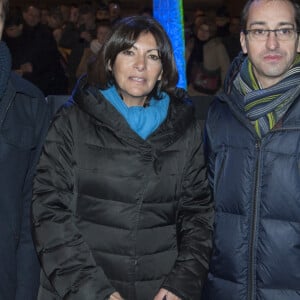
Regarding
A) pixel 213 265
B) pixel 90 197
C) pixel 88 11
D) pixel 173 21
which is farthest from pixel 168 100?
pixel 88 11

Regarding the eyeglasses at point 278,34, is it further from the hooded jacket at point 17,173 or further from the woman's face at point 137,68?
the hooded jacket at point 17,173

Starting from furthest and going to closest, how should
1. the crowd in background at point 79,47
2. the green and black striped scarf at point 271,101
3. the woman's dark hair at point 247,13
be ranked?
1. the crowd in background at point 79,47
2. the woman's dark hair at point 247,13
3. the green and black striped scarf at point 271,101

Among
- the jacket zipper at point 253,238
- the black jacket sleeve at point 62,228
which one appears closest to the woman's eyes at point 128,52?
the black jacket sleeve at point 62,228

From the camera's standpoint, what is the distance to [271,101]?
2.79 metres

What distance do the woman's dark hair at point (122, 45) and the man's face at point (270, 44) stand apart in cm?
44

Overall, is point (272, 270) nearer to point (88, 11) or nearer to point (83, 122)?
point (83, 122)

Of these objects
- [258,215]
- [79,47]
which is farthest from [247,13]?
[79,47]

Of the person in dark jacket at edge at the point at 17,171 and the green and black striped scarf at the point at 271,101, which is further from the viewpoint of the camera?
the green and black striped scarf at the point at 271,101

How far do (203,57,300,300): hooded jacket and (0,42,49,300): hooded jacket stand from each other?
92cm

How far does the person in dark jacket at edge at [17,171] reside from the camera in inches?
97.9

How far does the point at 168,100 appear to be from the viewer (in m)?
2.98

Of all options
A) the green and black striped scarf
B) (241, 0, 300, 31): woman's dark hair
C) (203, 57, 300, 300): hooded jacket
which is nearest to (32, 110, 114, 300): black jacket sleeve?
(203, 57, 300, 300): hooded jacket

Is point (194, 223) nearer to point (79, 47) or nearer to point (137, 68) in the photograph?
point (137, 68)

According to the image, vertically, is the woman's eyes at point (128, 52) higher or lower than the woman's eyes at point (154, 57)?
higher
